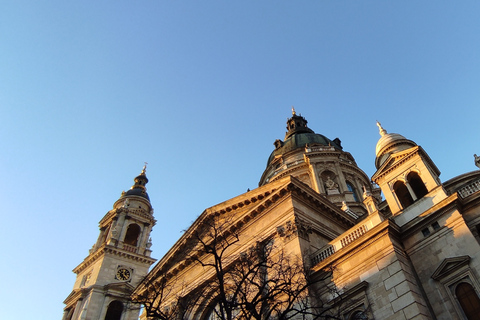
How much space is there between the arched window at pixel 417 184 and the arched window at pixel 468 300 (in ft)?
22.8

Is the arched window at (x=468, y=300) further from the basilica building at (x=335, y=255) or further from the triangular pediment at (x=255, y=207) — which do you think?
the triangular pediment at (x=255, y=207)

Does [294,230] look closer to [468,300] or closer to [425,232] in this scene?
[425,232]

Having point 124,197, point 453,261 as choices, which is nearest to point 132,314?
point 124,197

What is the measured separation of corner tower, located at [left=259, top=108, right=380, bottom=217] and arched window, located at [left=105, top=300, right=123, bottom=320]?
1936 cm

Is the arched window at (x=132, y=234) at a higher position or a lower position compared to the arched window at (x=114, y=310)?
higher

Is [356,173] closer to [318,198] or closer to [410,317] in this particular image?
[318,198]

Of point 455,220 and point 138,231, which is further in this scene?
point 138,231

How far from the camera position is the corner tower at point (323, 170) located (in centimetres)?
3781

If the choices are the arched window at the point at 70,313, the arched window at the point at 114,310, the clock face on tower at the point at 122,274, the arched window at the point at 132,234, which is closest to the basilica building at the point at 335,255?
→ the arched window at the point at 114,310

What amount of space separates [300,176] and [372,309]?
26308 mm

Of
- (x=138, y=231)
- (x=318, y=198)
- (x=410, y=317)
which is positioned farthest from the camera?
(x=138, y=231)

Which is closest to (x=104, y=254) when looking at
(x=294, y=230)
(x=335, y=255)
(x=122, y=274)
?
(x=122, y=274)

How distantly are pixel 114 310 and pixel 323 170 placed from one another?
24.3m

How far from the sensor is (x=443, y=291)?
48.3 ft
